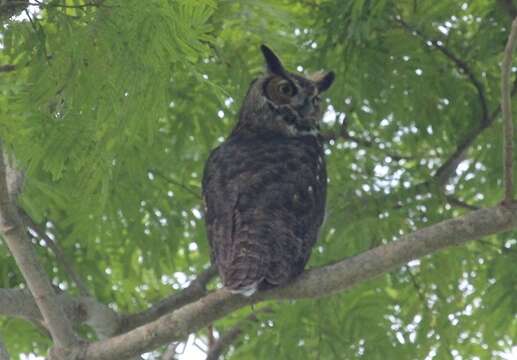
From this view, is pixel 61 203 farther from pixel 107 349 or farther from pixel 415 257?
pixel 415 257

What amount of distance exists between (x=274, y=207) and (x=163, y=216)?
1.39 m

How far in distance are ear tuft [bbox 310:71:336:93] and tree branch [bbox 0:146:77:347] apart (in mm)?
2204

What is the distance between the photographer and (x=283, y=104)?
625 cm

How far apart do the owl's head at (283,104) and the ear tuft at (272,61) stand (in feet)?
0.12

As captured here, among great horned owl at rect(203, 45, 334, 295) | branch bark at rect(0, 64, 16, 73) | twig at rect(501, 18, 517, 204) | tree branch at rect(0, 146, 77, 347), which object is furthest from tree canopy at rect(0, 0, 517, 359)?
twig at rect(501, 18, 517, 204)

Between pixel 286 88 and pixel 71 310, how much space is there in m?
1.96

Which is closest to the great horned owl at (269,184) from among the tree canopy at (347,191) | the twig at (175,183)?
the tree canopy at (347,191)

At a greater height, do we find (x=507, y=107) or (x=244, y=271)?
(x=507, y=107)

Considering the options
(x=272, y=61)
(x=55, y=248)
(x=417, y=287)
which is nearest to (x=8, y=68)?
(x=55, y=248)

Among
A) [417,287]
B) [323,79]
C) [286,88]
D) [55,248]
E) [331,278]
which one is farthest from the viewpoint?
[286,88]

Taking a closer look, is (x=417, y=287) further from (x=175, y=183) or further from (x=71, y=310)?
(x=71, y=310)

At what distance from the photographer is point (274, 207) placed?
197 inches

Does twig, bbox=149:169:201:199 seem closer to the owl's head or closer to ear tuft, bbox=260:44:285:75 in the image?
the owl's head

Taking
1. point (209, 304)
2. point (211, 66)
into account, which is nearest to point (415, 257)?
point (209, 304)
